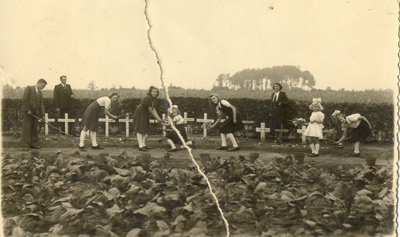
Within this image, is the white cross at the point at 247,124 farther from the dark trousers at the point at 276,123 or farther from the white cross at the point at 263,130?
the dark trousers at the point at 276,123

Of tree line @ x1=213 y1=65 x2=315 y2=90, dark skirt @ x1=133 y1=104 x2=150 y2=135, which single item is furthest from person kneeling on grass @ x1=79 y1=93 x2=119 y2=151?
tree line @ x1=213 y1=65 x2=315 y2=90

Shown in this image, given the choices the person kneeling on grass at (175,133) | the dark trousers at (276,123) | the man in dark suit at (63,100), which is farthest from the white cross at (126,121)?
the dark trousers at (276,123)

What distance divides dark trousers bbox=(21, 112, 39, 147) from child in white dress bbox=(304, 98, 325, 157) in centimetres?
320

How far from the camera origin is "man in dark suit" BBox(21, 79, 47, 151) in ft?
14.8

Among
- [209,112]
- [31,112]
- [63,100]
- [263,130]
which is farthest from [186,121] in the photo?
[31,112]

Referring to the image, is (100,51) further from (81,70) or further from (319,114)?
(319,114)

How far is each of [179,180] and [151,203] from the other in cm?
40

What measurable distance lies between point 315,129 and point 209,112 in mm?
1239

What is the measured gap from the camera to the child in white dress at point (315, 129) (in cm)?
441

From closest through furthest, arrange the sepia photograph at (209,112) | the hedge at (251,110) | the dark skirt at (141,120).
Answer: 1. the sepia photograph at (209,112)
2. the hedge at (251,110)
3. the dark skirt at (141,120)

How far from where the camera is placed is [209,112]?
450 centimetres

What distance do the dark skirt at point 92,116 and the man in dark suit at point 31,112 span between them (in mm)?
531

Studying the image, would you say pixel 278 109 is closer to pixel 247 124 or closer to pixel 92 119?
pixel 247 124

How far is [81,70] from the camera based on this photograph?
4461 millimetres
